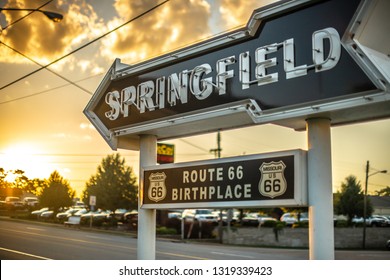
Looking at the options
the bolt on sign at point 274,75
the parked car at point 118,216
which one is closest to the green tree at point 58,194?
the parked car at point 118,216

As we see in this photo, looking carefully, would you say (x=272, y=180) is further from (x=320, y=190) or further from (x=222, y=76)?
(x=222, y=76)

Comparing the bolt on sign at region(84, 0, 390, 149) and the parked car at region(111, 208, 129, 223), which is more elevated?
the bolt on sign at region(84, 0, 390, 149)

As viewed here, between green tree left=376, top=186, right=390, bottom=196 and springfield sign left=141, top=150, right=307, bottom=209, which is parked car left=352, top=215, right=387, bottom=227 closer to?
green tree left=376, top=186, right=390, bottom=196

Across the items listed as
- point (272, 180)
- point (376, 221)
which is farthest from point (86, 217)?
point (272, 180)

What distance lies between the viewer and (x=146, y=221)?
573 centimetres

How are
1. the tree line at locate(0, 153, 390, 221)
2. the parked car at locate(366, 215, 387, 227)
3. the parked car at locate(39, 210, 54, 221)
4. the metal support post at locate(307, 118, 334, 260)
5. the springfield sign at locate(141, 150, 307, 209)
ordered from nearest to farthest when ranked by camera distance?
the metal support post at locate(307, 118, 334, 260) → the springfield sign at locate(141, 150, 307, 209) → the parked car at locate(366, 215, 387, 227) → the parked car at locate(39, 210, 54, 221) → the tree line at locate(0, 153, 390, 221)

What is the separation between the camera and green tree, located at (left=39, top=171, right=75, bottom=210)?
28844mm

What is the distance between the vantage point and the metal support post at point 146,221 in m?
5.73

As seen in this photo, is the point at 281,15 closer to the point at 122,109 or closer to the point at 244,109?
the point at 244,109

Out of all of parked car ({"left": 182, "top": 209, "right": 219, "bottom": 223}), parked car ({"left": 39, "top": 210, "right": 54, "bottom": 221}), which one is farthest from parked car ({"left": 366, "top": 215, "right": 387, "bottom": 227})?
parked car ({"left": 39, "top": 210, "right": 54, "bottom": 221})

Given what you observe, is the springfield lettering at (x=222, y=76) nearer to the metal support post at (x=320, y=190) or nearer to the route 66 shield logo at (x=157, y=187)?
the metal support post at (x=320, y=190)

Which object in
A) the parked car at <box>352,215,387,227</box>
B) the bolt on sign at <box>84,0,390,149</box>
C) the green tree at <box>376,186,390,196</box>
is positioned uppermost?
the bolt on sign at <box>84,0,390,149</box>

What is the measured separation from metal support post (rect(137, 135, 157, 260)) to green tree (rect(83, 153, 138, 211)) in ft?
91.4
